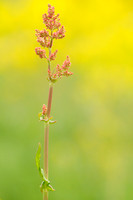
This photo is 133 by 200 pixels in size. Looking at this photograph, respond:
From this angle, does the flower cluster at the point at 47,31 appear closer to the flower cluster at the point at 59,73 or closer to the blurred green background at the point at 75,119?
the flower cluster at the point at 59,73

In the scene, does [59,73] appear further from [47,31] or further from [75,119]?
[75,119]

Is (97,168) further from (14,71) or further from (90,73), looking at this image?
(14,71)

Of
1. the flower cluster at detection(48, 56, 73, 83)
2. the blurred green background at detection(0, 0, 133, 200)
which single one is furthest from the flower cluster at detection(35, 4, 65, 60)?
the blurred green background at detection(0, 0, 133, 200)

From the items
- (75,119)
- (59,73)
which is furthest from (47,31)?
(75,119)

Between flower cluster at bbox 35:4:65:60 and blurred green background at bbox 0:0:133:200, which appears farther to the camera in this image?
blurred green background at bbox 0:0:133:200

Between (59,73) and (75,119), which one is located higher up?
(59,73)

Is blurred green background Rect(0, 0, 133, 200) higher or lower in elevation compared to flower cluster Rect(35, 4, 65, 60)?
lower

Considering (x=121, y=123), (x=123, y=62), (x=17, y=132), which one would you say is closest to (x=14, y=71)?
(x=17, y=132)

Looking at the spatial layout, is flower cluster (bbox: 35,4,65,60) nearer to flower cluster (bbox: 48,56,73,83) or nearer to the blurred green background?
flower cluster (bbox: 48,56,73,83)
